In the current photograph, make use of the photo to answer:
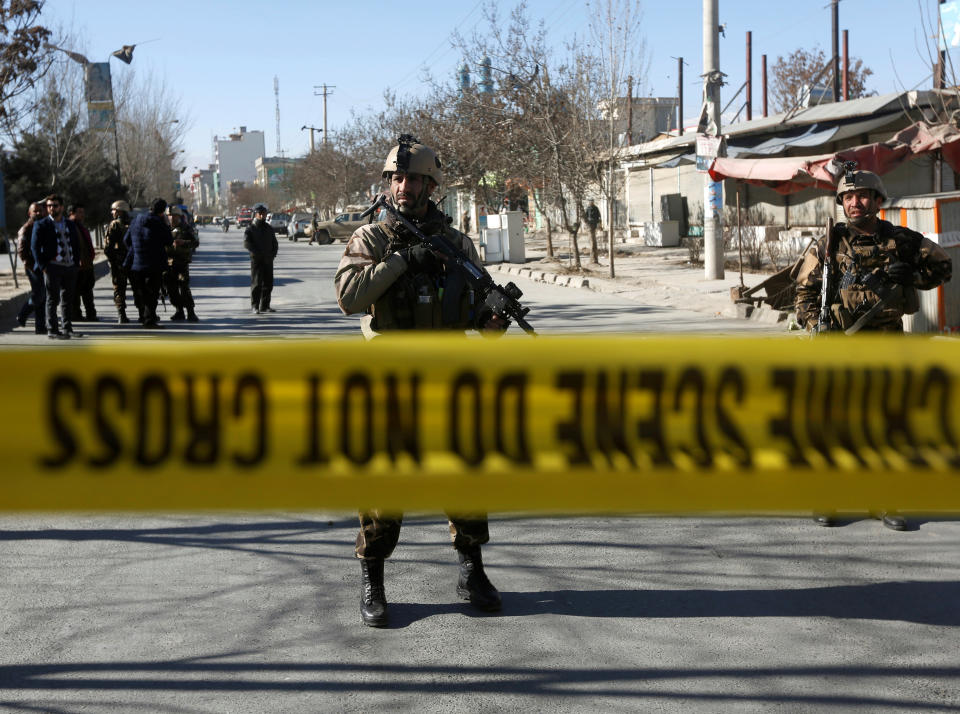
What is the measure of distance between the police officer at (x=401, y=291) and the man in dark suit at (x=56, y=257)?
389 inches

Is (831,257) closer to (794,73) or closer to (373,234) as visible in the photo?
(373,234)

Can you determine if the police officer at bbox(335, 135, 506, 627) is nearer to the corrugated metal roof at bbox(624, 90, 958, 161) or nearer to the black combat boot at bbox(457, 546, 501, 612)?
the black combat boot at bbox(457, 546, 501, 612)

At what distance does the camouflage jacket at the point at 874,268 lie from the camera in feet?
17.6

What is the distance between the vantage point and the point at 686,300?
57.9 feet

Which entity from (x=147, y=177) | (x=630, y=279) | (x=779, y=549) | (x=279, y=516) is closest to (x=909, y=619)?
(x=779, y=549)

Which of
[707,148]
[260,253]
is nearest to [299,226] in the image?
[707,148]

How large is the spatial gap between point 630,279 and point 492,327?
1886 centimetres

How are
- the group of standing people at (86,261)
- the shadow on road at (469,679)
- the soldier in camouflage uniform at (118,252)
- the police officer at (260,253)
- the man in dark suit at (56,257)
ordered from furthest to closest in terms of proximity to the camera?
the police officer at (260,253) → the soldier in camouflage uniform at (118,252) → the group of standing people at (86,261) → the man in dark suit at (56,257) → the shadow on road at (469,679)

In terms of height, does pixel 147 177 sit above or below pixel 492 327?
above

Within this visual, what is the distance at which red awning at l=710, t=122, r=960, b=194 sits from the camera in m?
18.9

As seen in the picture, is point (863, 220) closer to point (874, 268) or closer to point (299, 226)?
point (874, 268)

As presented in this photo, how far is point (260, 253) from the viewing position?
55.4 ft

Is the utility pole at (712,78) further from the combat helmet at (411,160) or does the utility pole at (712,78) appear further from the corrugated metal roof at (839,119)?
the combat helmet at (411,160)

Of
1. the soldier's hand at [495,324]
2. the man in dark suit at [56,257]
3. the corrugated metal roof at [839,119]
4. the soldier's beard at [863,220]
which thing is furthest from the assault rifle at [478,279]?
the corrugated metal roof at [839,119]
